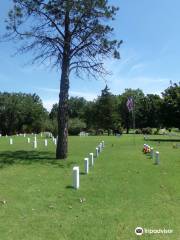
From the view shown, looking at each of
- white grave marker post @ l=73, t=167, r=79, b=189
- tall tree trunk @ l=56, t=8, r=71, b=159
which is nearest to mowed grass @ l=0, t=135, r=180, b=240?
white grave marker post @ l=73, t=167, r=79, b=189

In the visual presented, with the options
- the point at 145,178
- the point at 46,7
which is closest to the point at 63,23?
the point at 46,7

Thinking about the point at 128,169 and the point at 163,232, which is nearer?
the point at 163,232

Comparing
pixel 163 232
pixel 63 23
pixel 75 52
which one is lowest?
pixel 163 232

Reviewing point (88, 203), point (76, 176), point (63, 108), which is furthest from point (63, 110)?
point (88, 203)

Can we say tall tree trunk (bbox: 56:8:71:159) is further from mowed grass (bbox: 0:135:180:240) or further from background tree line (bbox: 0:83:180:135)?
background tree line (bbox: 0:83:180:135)

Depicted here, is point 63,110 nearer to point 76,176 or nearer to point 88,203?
point 76,176

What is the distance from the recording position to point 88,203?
1149 centimetres

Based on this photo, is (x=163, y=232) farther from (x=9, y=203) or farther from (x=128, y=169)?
(x=128, y=169)

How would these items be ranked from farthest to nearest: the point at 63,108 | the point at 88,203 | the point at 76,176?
1. the point at 63,108
2. the point at 76,176
3. the point at 88,203

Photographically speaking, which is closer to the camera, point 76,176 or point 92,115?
point 76,176

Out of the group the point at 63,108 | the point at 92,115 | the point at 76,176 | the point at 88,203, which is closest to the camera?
the point at 88,203

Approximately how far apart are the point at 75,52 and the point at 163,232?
18.7 m

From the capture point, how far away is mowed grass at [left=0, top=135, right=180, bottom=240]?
8703 mm

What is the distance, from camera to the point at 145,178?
53.8ft
